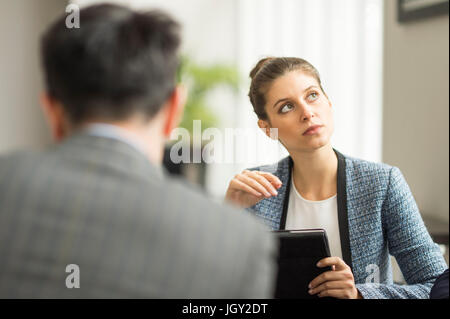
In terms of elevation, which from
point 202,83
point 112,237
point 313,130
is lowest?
point 112,237

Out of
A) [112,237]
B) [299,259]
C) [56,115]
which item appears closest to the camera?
[112,237]

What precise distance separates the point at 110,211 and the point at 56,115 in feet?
Result: 0.67

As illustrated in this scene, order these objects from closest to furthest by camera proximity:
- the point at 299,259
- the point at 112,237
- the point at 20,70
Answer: the point at 112,237 < the point at 299,259 < the point at 20,70

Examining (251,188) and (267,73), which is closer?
(251,188)

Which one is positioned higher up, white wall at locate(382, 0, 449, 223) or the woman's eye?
white wall at locate(382, 0, 449, 223)

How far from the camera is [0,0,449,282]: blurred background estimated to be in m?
2.23

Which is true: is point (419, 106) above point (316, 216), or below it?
above

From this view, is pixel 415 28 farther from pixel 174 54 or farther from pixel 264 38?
pixel 264 38

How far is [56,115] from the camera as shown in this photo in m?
0.80

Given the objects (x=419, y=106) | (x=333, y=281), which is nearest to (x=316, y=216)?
(x=333, y=281)

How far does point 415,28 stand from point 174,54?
71.0 inches

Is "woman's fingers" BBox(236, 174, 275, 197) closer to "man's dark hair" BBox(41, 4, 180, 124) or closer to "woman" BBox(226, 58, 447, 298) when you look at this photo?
"woman" BBox(226, 58, 447, 298)

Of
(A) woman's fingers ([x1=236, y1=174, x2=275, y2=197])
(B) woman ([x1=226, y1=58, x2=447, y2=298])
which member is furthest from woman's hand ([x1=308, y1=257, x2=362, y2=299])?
(A) woman's fingers ([x1=236, y1=174, x2=275, y2=197])

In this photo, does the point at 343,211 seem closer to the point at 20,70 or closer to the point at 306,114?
the point at 306,114
